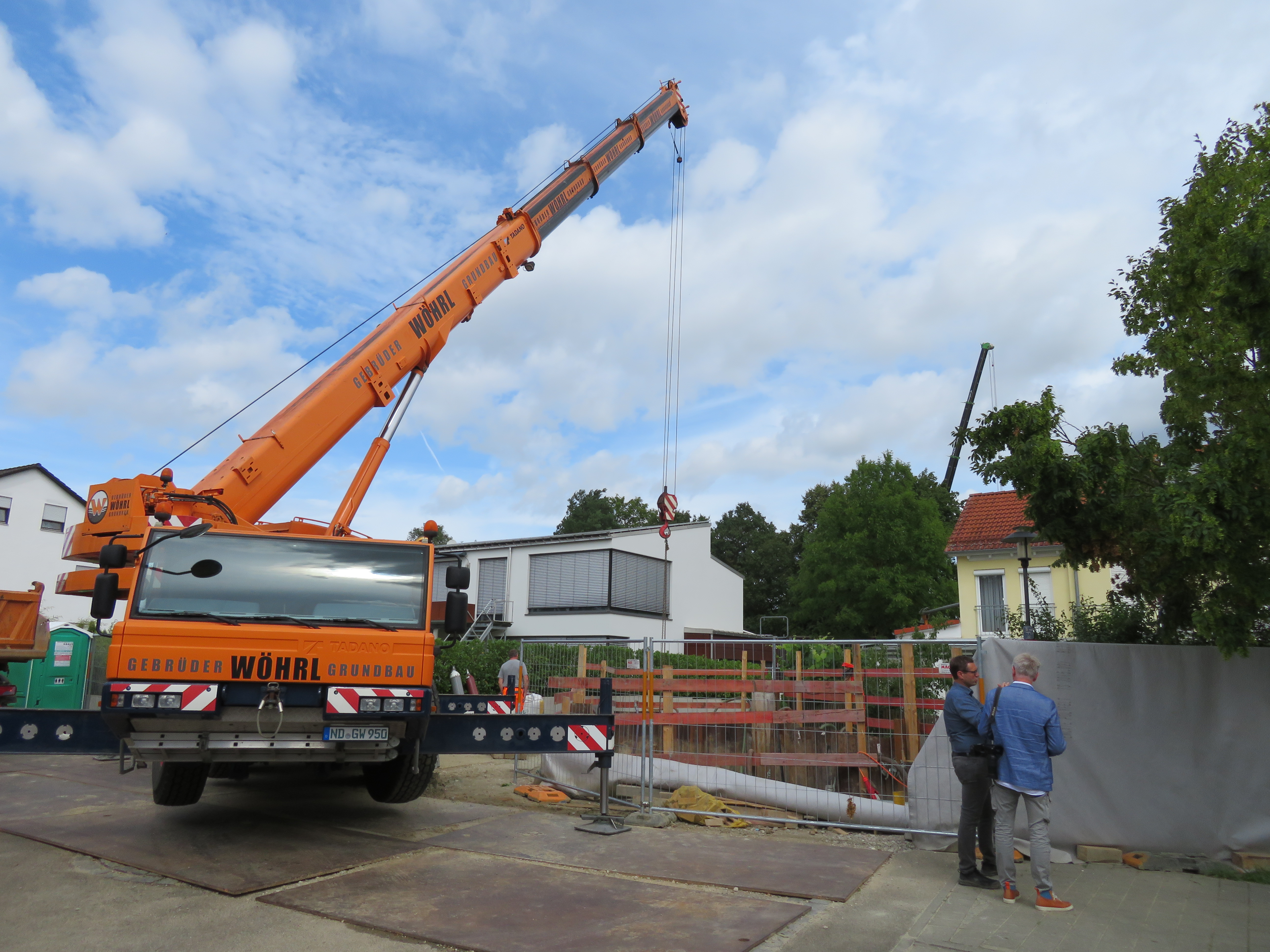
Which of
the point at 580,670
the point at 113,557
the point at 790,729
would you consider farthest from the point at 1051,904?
the point at 113,557

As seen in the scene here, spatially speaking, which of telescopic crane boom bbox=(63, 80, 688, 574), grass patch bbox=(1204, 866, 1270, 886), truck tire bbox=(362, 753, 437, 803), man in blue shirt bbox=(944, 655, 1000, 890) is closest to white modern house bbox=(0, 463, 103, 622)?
telescopic crane boom bbox=(63, 80, 688, 574)

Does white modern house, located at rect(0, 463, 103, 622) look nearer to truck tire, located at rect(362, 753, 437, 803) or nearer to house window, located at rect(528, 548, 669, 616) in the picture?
house window, located at rect(528, 548, 669, 616)

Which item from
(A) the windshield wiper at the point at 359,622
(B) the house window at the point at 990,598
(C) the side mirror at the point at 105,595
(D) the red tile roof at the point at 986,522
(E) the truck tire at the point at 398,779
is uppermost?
(D) the red tile roof at the point at 986,522

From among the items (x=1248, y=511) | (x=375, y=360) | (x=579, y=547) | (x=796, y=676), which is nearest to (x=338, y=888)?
(x=796, y=676)

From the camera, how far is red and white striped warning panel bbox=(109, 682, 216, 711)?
251 inches

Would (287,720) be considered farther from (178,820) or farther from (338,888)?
(178,820)

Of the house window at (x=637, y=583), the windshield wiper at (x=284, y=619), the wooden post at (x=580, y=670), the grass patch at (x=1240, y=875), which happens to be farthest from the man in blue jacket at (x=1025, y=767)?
the house window at (x=637, y=583)

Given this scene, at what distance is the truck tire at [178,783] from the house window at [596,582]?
71.4 ft

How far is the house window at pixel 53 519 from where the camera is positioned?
126 feet

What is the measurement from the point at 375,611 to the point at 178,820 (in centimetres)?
331

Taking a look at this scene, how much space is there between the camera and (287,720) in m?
6.77

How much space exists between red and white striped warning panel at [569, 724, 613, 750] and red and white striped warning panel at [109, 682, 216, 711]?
336cm

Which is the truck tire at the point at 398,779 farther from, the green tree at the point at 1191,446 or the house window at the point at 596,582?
the house window at the point at 596,582

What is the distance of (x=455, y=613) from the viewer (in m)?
7.68
